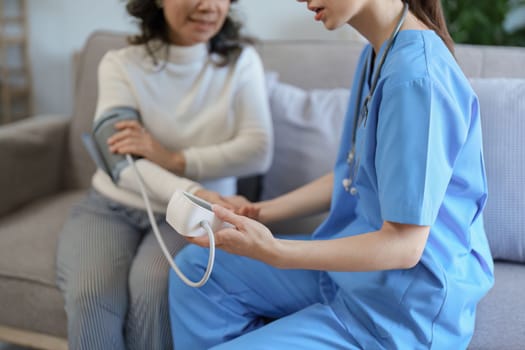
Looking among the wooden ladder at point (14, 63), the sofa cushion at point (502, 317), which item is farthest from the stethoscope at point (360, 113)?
the wooden ladder at point (14, 63)

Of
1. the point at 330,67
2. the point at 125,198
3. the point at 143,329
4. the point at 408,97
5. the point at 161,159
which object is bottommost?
the point at 143,329

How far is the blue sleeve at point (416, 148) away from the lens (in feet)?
2.44

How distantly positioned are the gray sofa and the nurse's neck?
0.43 metres

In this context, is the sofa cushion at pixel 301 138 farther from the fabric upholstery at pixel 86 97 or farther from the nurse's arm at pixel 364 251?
the nurse's arm at pixel 364 251

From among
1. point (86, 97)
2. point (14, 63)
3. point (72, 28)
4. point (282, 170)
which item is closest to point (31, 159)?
point (86, 97)

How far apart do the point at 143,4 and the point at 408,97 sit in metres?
0.80

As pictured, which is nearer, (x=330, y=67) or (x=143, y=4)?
(x=143, y=4)

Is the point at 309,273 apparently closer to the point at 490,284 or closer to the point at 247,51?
the point at 490,284

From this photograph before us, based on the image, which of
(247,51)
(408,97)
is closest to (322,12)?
(408,97)

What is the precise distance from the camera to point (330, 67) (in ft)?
5.16

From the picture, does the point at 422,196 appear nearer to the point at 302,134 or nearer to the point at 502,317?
the point at 502,317

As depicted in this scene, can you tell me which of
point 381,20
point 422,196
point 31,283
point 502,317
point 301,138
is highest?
point 381,20

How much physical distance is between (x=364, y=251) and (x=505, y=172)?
573mm

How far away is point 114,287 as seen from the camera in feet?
3.62
